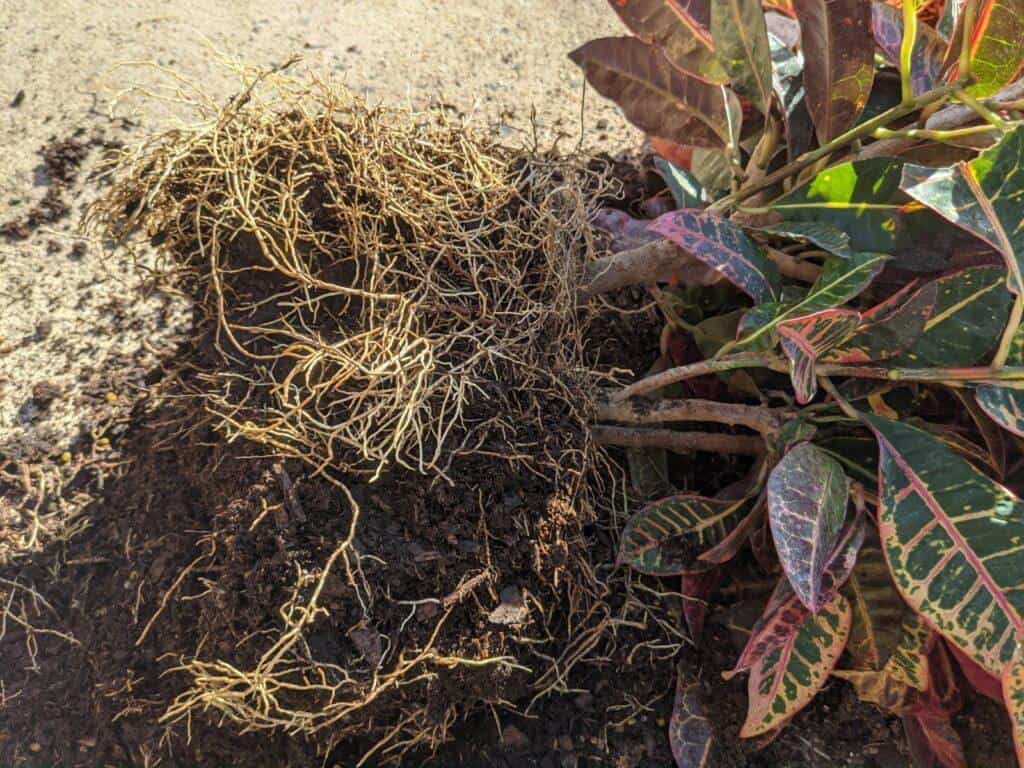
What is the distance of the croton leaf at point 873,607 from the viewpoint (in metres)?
0.89

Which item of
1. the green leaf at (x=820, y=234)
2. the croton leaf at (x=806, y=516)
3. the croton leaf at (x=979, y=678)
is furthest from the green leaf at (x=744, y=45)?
the croton leaf at (x=979, y=678)

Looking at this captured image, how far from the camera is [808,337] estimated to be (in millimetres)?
813

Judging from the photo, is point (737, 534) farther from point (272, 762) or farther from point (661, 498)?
point (272, 762)

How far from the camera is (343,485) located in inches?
33.9

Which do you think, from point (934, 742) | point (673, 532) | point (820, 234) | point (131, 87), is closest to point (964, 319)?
point (820, 234)

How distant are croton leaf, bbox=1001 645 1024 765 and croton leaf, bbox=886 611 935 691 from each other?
13cm

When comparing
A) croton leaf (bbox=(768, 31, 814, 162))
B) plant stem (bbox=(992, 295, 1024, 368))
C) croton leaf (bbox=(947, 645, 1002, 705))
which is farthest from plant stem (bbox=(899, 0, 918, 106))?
croton leaf (bbox=(947, 645, 1002, 705))

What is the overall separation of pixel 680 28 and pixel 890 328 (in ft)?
1.28

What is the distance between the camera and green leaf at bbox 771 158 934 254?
86cm

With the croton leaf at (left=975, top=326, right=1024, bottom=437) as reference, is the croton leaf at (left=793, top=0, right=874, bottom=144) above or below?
above

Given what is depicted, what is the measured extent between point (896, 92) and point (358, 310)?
66cm

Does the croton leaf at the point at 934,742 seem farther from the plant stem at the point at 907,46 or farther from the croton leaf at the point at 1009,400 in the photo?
the plant stem at the point at 907,46

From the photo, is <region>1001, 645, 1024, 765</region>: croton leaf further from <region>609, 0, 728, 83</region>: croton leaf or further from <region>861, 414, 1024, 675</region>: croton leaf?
<region>609, 0, 728, 83</region>: croton leaf

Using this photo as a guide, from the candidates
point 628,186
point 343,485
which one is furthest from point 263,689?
point 628,186
